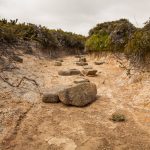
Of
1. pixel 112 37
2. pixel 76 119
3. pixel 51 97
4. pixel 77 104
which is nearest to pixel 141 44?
pixel 77 104

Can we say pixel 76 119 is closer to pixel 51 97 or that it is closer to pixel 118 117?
pixel 118 117

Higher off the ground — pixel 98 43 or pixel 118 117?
pixel 98 43

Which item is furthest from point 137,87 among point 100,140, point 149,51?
point 100,140

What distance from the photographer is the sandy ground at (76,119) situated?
618 cm

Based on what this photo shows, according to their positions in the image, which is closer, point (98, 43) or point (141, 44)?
point (141, 44)

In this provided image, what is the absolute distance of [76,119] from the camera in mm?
7316

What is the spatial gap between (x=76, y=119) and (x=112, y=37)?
7772mm

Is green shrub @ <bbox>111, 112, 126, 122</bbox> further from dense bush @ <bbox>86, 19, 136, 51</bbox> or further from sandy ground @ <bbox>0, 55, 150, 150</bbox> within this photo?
dense bush @ <bbox>86, 19, 136, 51</bbox>

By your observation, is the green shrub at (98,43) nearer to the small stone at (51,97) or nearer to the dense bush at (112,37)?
the dense bush at (112,37)

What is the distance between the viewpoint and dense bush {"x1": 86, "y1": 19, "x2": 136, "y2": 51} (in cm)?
1382

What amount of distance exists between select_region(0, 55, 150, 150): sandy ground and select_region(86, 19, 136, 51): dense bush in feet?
12.3

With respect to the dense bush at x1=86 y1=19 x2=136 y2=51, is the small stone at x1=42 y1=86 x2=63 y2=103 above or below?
below

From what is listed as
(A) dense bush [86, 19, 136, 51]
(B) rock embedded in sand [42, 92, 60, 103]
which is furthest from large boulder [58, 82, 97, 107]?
(A) dense bush [86, 19, 136, 51]

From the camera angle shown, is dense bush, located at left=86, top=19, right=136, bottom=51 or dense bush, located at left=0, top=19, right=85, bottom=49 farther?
dense bush, located at left=0, top=19, right=85, bottom=49
